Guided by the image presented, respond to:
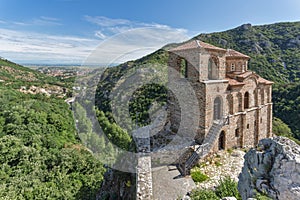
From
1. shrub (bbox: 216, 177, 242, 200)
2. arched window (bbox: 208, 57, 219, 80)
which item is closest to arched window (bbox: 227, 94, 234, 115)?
arched window (bbox: 208, 57, 219, 80)

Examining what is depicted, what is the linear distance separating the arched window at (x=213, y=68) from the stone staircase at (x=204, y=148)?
8.00 feet

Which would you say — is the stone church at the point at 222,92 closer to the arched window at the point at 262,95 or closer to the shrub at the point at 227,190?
the arched window at the point at 262,95

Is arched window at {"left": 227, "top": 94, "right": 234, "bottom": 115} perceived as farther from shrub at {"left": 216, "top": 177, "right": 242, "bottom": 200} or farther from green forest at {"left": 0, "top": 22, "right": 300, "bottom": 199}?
green forest at {"left": 0, "top": 22, "right": 300, "bottom": 199}

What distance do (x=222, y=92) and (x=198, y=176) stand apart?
4619 mm

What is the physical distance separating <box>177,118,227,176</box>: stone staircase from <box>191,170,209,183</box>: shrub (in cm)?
28

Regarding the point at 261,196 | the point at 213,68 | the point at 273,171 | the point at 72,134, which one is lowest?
the point at 72,134

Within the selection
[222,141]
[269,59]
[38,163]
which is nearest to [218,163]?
[222,141]

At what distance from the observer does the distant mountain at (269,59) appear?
30.3 metres

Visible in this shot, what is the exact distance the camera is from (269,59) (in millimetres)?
47281

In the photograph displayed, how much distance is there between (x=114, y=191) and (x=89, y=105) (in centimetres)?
2873

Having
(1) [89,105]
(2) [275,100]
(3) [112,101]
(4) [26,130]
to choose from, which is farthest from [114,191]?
(2) [275,100]

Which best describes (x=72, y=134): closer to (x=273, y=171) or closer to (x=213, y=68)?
(x=213, y=68)

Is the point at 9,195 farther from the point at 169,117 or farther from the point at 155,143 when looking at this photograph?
the point at 169,117

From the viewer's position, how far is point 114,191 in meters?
11.4
